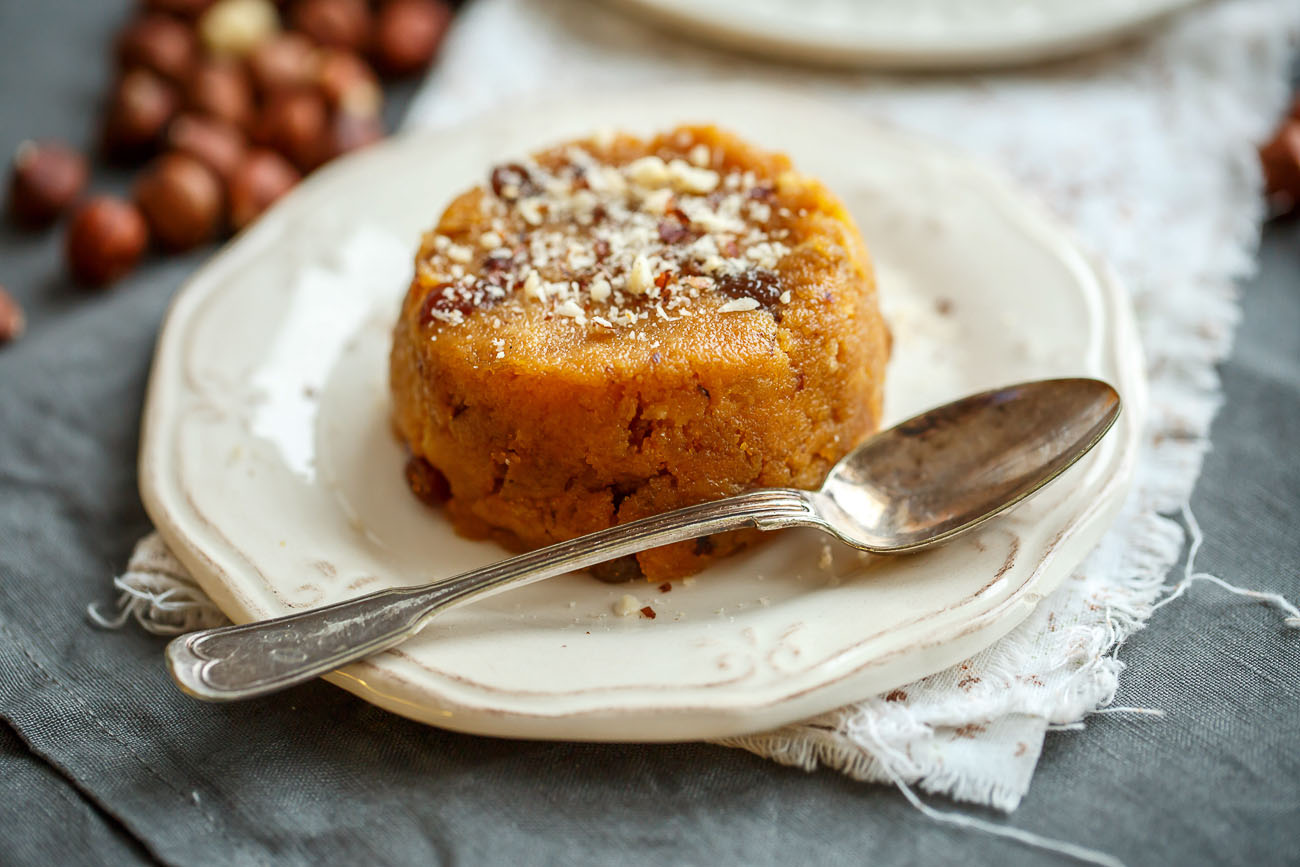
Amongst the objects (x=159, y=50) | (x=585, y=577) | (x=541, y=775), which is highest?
(x=159, y=50)

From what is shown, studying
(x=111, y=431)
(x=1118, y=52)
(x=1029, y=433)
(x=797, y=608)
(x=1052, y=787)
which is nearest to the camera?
(x=1052, y=787)

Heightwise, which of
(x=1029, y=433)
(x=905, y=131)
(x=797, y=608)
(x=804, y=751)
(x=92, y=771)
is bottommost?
(x=92, y=771)

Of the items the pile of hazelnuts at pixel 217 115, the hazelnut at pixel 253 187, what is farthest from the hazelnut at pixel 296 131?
the hazelnut at pixel 253 187

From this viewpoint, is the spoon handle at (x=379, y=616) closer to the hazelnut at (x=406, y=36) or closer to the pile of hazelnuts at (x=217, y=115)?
the pile of hazelnuts at (x=217, y=115)

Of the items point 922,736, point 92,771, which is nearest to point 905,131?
point 922,736

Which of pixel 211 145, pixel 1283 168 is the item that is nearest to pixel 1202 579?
pixel 1283 168

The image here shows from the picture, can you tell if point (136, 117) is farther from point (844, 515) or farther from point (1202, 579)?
point (1202, 579)

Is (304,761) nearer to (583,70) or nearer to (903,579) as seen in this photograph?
(903,579)
